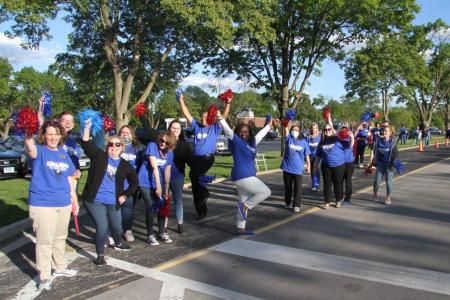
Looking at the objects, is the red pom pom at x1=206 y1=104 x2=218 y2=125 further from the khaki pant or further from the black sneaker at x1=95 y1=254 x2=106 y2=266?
the khaki pant

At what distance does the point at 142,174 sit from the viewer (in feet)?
20.8

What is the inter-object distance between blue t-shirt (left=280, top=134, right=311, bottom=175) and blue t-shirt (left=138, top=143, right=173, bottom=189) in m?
2.96

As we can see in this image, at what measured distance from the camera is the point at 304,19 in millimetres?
19938

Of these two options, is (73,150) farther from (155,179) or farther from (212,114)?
(212,114)

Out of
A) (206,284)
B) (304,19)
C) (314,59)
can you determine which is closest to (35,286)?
(206,284)

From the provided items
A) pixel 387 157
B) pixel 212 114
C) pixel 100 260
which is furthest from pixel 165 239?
pixel 387 157

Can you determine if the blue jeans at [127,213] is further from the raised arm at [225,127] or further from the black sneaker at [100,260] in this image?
the raised arm at [225,127]

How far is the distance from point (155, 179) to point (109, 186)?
34.5 inches

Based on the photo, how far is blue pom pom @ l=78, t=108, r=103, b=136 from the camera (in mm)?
5266

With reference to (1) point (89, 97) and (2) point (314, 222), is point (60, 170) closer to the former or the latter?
(2) point (314, 222)

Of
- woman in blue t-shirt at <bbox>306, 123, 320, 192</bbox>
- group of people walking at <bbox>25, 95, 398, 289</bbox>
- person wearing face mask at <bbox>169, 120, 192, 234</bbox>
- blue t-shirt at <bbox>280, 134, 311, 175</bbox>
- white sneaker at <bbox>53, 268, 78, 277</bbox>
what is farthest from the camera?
woman in blue t-shirt at <bbox>306, 123, 320, 192</bbox>

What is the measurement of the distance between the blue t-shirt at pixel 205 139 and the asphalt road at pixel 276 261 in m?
1.20

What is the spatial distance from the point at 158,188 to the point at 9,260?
202 cm

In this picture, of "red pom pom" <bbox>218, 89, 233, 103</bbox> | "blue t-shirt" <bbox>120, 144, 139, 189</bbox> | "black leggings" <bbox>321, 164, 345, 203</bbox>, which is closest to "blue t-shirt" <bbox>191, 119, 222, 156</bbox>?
"red pom pom" <bbox>218, 89, 233, 103</bbox>
